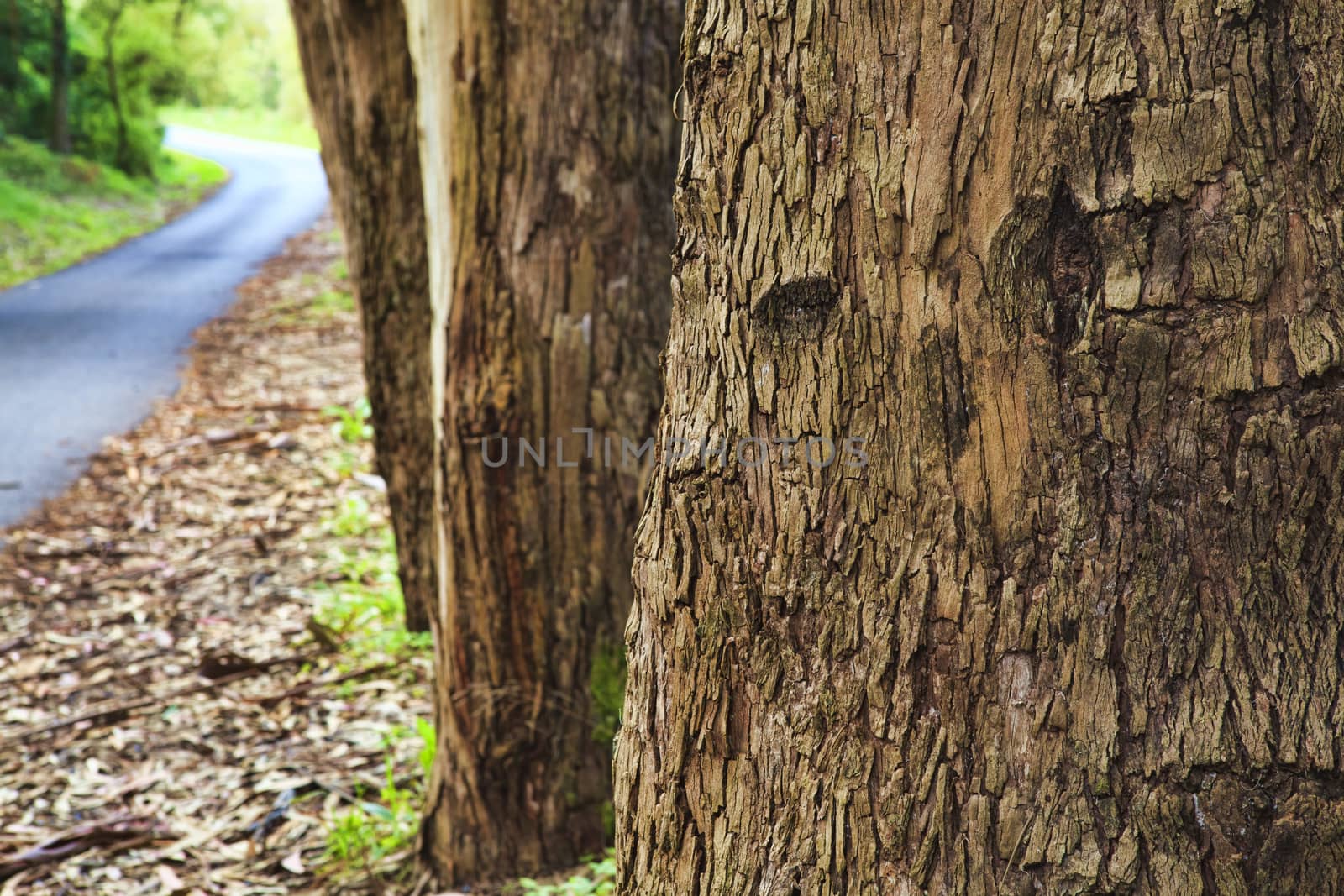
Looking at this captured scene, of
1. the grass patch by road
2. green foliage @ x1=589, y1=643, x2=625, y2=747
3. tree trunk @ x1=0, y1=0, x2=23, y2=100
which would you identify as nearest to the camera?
green foliage @ x1=589, y1=643, x2=625, y2=747

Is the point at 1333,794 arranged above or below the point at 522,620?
above

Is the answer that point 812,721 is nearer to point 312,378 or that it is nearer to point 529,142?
point 529,142

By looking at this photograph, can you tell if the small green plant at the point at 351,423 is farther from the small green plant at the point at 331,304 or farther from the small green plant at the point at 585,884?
the small green plant at the point at 585,884

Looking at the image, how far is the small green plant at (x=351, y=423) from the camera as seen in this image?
804 centimetres

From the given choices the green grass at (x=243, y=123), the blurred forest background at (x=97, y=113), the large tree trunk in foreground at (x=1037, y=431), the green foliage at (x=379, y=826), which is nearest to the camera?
the large tree trunk in foreground at (x=1037, y=431)

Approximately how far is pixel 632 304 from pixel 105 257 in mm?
17290

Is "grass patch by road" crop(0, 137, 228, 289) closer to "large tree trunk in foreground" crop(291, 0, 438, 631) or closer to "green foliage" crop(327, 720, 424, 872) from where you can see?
"large tree trunk in foreground" crop(291, 0, 438, 631)

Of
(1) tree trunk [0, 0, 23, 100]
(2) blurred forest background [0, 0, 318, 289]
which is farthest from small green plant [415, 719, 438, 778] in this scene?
(1) tree trunk [0, 0, 23, 100]

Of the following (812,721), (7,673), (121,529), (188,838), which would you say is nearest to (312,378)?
(121,529)

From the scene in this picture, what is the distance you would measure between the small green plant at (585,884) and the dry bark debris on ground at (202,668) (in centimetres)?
72

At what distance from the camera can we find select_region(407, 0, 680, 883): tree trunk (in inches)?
119

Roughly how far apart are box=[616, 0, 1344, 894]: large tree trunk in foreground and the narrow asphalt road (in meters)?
6.93

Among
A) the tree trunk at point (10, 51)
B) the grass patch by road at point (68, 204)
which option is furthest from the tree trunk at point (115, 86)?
the tree trunk at point (10, 51)

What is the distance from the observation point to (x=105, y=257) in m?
17.5
